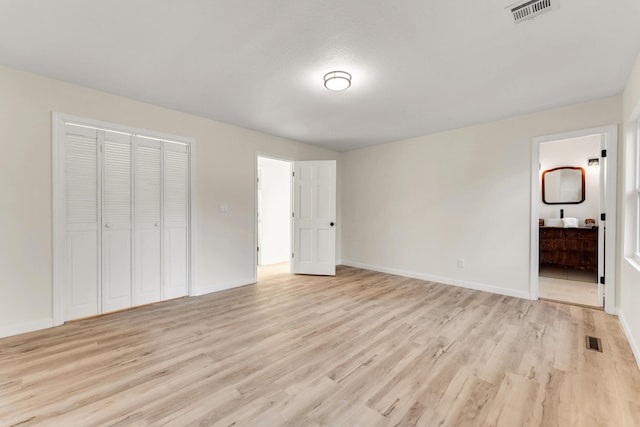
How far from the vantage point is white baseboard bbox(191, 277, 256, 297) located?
12.6 ft

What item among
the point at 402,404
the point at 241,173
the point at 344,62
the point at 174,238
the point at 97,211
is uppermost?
the point at 344,62

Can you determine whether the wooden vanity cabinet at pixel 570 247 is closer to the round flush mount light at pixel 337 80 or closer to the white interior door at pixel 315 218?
the white interior door at pixel 315 218

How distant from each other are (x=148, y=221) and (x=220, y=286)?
1326 millimetres

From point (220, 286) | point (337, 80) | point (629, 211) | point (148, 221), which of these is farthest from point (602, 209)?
point (148, 221)

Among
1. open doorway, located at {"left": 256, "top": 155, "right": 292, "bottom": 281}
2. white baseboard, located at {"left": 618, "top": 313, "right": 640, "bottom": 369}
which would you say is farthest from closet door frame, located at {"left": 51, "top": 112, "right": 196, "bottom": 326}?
white baseboard, located at {"left": 618, "top": 313, "right": 640, "bottom": 369}

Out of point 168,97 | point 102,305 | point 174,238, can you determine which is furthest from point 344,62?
point 102,305

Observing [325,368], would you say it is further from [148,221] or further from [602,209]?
[602,209]

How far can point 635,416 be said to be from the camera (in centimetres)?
157

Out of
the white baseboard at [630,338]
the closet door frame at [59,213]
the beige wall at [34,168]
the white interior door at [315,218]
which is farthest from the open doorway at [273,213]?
the white baseboard at [630,338]

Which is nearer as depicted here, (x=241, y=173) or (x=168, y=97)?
(x=168, y=97)

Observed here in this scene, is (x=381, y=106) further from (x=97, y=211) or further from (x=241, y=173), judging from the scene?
(x=97, y=211)

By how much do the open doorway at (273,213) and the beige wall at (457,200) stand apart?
65.4 inches

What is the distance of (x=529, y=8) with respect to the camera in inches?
68.8

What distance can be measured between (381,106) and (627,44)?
2041 mm
